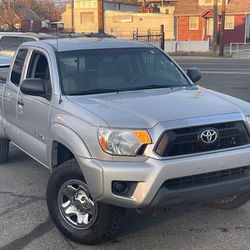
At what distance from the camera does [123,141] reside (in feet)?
13.1

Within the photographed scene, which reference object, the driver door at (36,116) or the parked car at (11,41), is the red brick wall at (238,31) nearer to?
the parked car at (11,41)

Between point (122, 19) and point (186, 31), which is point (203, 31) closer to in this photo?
point (186, 31)

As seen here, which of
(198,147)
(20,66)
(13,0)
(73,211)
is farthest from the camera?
(13,0)

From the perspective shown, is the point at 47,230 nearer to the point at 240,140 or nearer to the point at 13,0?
the point at 240,140

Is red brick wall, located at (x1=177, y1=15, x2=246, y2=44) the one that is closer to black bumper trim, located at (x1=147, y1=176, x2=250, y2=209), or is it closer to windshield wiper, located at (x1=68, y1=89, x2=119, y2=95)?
windshield wiper, located at (x1=68, y1=89, x2=119, y2=95)

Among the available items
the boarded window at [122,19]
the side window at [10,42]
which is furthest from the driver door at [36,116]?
the boarded window at [122,19]

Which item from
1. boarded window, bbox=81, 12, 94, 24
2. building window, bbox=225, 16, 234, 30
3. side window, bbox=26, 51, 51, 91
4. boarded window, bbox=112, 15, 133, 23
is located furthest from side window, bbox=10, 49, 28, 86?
boarded window, bbox=81, 12, 94, 24

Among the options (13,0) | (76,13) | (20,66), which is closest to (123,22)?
(76,13)

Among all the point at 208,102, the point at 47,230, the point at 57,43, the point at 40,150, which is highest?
the point at 57,43

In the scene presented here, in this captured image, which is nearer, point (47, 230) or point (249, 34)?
point (47, 230)

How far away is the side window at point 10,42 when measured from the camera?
14558 mm

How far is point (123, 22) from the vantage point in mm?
64750

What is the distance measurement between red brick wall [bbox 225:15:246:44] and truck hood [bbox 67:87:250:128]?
47486 millimetres

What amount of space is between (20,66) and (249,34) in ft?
158
